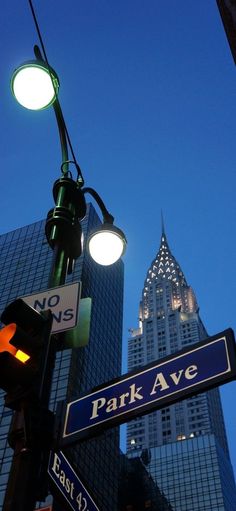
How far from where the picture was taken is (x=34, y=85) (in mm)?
7840

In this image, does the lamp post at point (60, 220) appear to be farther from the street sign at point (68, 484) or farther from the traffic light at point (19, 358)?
the street sign at point (68, 484)

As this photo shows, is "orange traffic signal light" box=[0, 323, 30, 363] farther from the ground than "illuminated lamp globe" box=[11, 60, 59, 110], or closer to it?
closer to it

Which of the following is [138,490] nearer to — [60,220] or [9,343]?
[60,220]

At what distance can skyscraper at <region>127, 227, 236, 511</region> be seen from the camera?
431ft

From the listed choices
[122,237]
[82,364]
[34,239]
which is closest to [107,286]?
[34,239]

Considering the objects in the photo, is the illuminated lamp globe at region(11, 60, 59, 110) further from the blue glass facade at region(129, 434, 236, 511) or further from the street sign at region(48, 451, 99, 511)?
the blue glass facade at region(129, 434, 236, 511)

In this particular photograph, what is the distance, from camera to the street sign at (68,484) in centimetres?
539

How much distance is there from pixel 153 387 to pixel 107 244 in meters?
2.95

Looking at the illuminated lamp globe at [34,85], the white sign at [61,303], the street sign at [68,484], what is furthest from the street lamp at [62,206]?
the street sign at [68,484]

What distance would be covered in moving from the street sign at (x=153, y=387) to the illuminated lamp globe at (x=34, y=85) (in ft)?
13.7

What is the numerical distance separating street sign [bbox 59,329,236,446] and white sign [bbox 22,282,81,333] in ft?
2.87

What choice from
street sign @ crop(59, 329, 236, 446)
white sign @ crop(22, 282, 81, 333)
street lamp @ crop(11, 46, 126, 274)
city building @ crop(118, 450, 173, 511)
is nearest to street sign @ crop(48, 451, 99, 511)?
street sign @ crop(59, 329, 236, 446)

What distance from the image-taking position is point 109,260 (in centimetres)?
800

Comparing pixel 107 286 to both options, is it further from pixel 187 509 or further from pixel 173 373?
pixel 173 373
